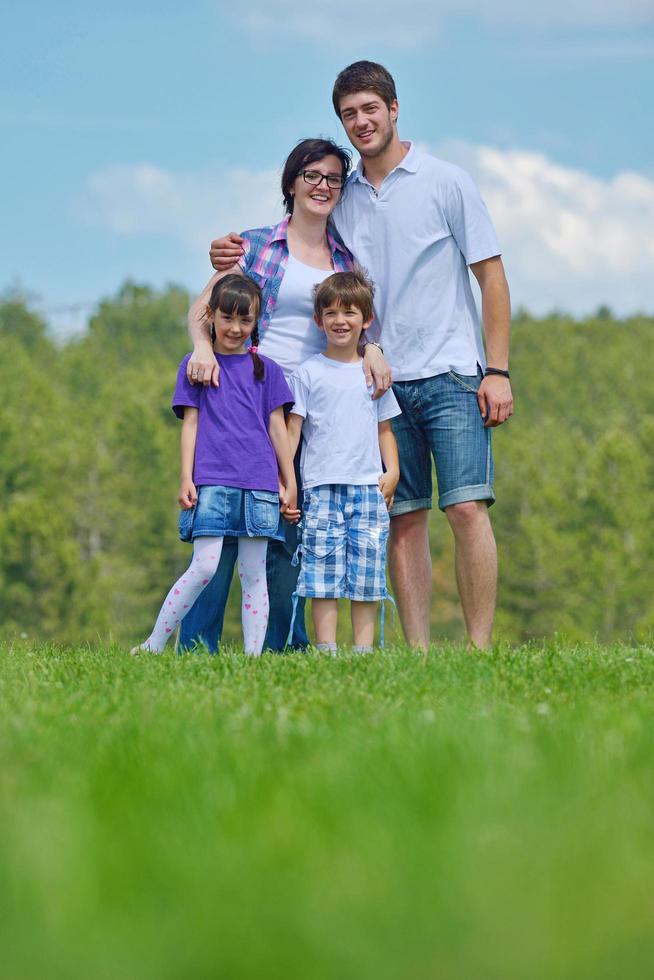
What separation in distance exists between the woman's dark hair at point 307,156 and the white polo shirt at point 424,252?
126 millimetres

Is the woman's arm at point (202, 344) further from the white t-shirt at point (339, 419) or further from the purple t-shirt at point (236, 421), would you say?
the white t-shirt at point (339, 419)

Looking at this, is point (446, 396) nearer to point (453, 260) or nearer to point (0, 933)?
point (453, 260)

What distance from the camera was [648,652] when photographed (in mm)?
6371

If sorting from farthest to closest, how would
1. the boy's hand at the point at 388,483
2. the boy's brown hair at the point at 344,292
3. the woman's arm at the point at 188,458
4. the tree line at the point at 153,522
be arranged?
1. the tree line at the point at 153,522
2. the boy's hand at the point at 388,483
3. the woman's arm at the point at 188,458
4. the boy's brown hair at the point at 344,292

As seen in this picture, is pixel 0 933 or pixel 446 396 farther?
pixel 446 396

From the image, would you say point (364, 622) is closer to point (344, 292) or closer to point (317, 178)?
point (344, 292)

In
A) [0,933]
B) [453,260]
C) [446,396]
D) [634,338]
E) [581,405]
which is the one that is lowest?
[0,933]

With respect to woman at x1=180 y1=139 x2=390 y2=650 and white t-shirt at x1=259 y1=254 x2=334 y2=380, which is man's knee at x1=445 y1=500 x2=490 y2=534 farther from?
white t-shirt at x1=259 y1=254 x2=334 y2=380

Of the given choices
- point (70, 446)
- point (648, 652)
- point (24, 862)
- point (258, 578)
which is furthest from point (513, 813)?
point (70, 446)

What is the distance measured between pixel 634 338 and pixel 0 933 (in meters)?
123

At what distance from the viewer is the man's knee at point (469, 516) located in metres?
7.04

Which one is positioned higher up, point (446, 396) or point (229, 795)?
point (446, 396)

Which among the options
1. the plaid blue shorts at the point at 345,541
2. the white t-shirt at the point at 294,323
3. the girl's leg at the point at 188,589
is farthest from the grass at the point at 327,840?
the white t-shirt at the point at 294,323

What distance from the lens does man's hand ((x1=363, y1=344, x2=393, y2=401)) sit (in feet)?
22.9
